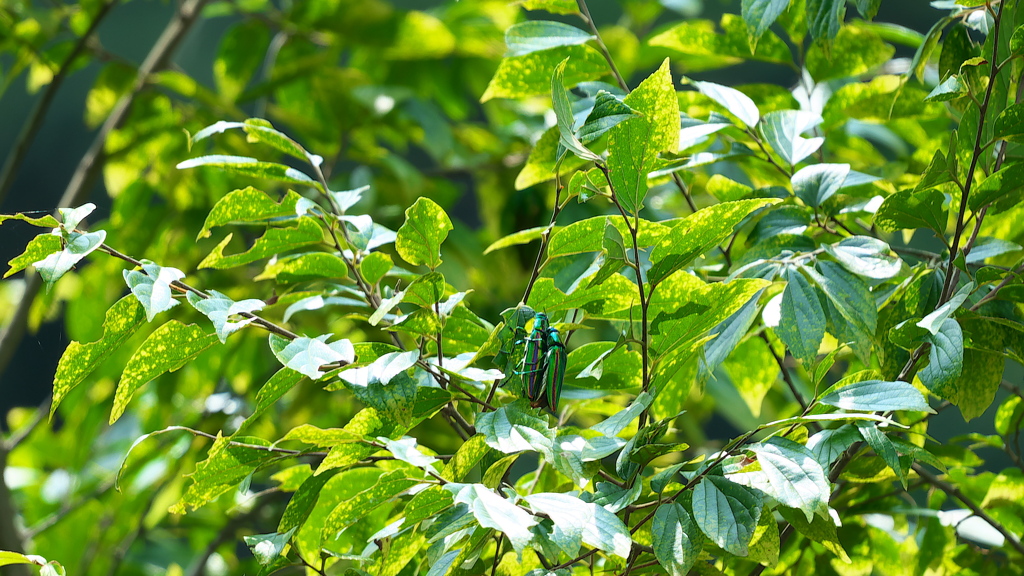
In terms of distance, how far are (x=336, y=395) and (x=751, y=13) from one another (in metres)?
0.73

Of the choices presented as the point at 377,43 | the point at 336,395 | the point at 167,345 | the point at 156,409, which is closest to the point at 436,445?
the point at 336,395

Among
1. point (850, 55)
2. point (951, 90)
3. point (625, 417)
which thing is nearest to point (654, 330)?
point (625, 417)

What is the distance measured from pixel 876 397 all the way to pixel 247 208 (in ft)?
0.89

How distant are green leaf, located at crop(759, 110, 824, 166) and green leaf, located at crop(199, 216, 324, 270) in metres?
0.23

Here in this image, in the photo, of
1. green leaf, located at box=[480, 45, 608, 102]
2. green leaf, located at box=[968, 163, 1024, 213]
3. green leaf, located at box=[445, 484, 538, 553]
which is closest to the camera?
green leaf, located at box=[445, 484, 538, 553]

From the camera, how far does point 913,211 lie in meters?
0.37

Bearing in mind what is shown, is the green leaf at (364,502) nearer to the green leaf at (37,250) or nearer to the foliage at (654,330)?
the foliage at (654,330)

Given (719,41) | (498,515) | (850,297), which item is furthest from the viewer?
(719,41)

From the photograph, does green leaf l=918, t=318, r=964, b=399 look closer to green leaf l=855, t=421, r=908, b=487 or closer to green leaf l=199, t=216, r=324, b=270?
green leaf l=855, t=421, r=908, b=487

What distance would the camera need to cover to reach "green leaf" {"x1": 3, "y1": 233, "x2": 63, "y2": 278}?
0.31m

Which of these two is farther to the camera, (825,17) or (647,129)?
(825,17)

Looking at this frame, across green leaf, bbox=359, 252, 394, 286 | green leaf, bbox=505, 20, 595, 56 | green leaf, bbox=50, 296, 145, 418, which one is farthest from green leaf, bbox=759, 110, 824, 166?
green leaf, bbox=50, 296, 145, 418

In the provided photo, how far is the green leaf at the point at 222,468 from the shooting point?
35 centimetres

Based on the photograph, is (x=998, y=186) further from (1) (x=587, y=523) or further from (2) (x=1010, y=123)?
(1) (x=587, y=523)
